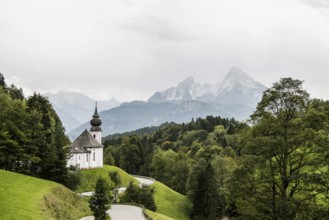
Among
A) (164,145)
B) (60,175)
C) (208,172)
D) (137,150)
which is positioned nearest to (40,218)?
(60,175)

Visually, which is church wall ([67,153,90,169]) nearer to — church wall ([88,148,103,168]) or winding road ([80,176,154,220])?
church wall ([88,148,103,168])

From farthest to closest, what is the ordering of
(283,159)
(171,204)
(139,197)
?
1. (171,204)
2. (139,197)
3. (283,159)

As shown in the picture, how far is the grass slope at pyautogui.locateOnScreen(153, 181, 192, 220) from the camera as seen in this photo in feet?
255

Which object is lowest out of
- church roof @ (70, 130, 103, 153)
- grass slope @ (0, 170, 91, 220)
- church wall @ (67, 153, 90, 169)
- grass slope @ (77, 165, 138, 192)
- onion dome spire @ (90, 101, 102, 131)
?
grass slope @ (0, 170, 91, 220)

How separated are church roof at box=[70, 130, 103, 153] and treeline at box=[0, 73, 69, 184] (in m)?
23.4

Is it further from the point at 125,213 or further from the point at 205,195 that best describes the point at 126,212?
the point at 205,195

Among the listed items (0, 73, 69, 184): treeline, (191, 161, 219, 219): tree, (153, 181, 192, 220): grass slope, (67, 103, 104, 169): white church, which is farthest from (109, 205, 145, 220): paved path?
(67, 103, 104, 169): white church

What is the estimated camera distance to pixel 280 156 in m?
26.6

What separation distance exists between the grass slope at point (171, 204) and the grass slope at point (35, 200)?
87.5ft

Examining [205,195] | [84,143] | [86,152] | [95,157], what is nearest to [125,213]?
[205,195]

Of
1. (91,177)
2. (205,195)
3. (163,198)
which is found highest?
(91,177)

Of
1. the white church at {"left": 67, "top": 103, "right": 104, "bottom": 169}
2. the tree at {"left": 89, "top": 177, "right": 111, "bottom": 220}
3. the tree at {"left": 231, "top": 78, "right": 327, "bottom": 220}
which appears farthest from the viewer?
the white church at {"left": 67, "top": 103, "right": 104, "bottom": 169}

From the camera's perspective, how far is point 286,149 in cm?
2538

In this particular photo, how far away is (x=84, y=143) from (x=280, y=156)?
2517 inches
